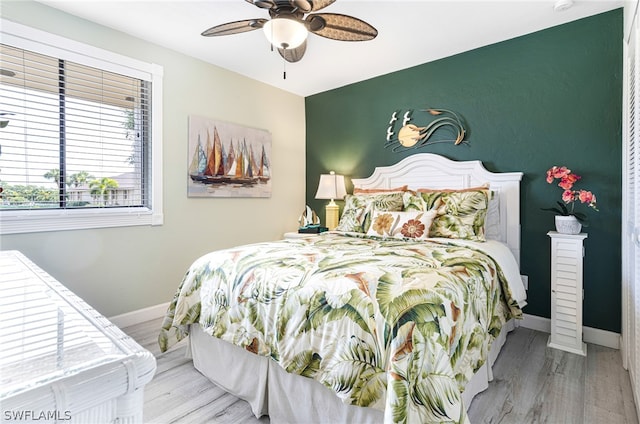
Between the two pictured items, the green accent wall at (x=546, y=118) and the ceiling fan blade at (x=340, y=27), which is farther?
the green accent wall at (x=546, y=118)

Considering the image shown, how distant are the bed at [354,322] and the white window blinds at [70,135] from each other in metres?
1.43

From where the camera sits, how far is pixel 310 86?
420cm

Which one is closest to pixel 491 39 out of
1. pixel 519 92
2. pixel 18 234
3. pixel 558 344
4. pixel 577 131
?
pixel 519 92

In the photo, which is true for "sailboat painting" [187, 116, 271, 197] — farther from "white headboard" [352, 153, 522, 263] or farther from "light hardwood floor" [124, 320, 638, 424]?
"light hardwood floor" [124, 320, 638, 424]

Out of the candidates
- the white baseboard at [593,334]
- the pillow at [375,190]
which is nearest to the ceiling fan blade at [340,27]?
the pillow at [375,190]

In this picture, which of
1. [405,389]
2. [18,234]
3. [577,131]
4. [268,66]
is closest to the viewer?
[405,389]

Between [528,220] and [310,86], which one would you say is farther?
[310,86]

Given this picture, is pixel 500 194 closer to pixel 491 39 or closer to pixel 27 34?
pixel 491 39

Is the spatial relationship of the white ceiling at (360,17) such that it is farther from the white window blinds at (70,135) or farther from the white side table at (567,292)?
the white side table at (567,292)

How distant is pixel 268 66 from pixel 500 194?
2695 millimetres

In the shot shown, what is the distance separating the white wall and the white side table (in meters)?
2.96

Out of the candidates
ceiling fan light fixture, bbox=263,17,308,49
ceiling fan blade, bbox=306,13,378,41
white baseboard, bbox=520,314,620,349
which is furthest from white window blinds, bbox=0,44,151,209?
white baseboard, bbox=520,314,620,349

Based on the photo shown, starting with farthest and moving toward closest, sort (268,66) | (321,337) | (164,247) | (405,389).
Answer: (268,66), (164,247), (321,337), (405,389)

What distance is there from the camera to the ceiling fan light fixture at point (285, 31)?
191cm
